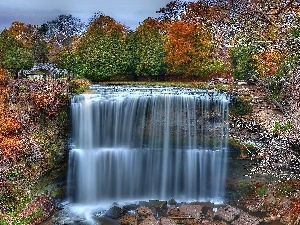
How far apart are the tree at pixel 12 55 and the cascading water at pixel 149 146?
16.8ft

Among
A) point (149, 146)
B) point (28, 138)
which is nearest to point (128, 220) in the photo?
point (149, 146)

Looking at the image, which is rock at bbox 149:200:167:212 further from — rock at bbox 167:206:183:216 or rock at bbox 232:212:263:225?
rock at bbox 232:212:263:225

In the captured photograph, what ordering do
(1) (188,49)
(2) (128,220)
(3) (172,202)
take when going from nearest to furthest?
(2) (128,220) < (3) (172,202) < (1) (188,49)

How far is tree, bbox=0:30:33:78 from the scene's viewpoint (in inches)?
822

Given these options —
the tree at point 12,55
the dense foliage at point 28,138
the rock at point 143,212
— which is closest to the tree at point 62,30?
the tree at point 12,55

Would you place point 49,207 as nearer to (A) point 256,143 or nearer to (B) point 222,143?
(B) point 222,143

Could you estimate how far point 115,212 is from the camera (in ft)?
51.9

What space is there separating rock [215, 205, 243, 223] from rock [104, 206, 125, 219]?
382 cm

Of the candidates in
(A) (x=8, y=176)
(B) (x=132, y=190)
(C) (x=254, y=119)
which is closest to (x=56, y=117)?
(A) (x=8, y=176)

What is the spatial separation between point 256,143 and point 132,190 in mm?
6079

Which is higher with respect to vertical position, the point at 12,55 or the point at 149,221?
the point at 12,55

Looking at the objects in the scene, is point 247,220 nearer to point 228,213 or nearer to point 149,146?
point 228,213

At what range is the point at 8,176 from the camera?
15.5m

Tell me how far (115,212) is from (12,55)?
10.7 metres
